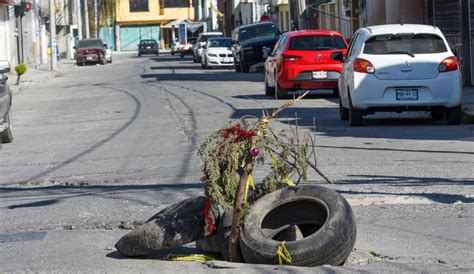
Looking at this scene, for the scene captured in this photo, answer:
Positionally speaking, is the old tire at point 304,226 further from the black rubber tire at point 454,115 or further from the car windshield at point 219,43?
the car windshield at point 219,43

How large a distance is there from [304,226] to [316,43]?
59.3 ft

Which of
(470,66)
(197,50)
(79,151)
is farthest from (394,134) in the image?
(197,50)

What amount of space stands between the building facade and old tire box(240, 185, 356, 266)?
117 metres

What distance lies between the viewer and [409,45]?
57.1 feet

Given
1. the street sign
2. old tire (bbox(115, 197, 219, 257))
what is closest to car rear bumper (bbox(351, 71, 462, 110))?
old tire (bbox(115, 197, 219, 257))

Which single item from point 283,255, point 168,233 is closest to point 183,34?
point 168,233

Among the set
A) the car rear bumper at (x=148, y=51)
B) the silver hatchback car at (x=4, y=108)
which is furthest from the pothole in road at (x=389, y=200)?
the car rear bumper at (x=148, y=51)

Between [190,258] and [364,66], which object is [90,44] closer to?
[364,66]

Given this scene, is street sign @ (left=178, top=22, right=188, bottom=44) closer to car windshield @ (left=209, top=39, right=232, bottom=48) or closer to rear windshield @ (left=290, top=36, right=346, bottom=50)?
car windshield @ (left=209, top=39, right=232, bottom=48)

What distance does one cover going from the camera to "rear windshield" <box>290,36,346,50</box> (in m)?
25.5

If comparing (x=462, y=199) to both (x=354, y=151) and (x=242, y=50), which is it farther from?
(x=242, y=50)

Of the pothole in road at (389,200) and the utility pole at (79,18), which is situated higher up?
the utility pole at (79,18)

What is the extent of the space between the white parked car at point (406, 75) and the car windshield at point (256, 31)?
26833 mm

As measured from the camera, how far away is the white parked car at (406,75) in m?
17.2
